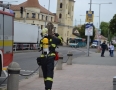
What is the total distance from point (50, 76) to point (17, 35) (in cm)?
3395

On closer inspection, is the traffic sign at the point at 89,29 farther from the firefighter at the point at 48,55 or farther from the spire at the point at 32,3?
the spire at the point at 32,3

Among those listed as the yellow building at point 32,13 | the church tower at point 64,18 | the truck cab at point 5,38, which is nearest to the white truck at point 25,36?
the truck cab at point 5,38

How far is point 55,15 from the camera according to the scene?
5025 inches

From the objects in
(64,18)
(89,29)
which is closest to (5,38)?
(89,29)

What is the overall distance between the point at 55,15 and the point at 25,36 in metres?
83.0

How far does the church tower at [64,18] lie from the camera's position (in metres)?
132

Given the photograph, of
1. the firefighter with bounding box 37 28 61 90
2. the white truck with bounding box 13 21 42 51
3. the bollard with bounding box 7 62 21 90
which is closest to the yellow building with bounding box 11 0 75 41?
the white truck with bounding box 13 21 42 51

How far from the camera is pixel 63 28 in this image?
131750 mm

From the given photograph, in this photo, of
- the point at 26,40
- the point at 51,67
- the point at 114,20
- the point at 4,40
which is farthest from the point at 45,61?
the point at 114,20

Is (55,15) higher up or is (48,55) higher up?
(55,15)

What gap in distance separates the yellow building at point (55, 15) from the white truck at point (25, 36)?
5569 cm

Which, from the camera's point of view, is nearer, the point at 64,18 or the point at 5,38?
the point at 5,38

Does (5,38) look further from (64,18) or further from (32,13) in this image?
(64,18)

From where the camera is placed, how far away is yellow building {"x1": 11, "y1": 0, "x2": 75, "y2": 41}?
10838 cm
